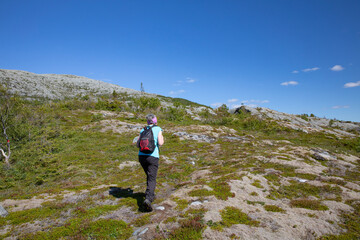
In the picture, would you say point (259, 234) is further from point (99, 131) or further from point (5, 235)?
point (99, 131)

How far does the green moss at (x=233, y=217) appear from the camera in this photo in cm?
563

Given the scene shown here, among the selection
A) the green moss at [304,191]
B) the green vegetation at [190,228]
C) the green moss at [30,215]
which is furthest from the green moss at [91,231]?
the green moss at [304,191]

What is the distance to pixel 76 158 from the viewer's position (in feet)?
59.6

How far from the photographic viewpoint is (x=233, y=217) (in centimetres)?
605

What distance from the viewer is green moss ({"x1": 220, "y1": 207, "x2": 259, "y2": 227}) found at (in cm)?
563

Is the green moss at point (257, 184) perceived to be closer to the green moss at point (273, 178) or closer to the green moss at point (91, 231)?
the green moss at point (273, 178)

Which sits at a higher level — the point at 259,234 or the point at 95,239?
the point at 259,234

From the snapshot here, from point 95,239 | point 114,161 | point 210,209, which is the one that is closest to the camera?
point 95,239

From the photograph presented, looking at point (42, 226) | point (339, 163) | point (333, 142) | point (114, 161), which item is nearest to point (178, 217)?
point (42, 226)

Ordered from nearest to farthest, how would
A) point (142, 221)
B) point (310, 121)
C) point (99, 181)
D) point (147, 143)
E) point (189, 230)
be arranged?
point (189, 230), point (142, 221), point (147, 143), point (99, 181), point (310, 121)

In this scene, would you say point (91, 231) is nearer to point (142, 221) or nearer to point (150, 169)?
point (142, 221)

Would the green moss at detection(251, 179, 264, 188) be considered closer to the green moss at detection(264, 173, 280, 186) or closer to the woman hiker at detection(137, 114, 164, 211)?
the green moss at detection(264, 173, 280, 186)

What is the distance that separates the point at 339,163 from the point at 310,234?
44.6ft

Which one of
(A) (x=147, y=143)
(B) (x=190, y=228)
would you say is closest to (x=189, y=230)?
(B) (x=190, y=228)
